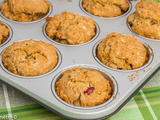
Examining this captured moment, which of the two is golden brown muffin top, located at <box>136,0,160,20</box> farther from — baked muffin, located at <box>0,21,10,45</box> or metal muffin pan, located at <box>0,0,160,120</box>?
baked muffin, located at <box>0,21,10,45</box>

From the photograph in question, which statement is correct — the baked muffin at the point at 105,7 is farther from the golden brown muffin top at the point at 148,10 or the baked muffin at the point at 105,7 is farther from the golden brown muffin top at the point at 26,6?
the golden brown muffin top at the point at 26,6

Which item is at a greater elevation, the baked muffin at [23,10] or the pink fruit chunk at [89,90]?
the baked muffin at [23,10]

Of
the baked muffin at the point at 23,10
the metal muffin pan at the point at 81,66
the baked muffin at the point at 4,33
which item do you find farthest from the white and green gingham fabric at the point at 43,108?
the baked muffin at the point at 23,10

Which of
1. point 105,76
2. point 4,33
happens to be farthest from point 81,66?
point 4,33

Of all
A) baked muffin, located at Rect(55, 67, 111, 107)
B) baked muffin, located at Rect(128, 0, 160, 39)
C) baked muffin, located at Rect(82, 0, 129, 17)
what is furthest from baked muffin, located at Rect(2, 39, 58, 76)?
baked muffin, located at Rect(128, 0, 160, 39)

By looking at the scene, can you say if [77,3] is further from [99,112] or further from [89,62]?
[99,112]
